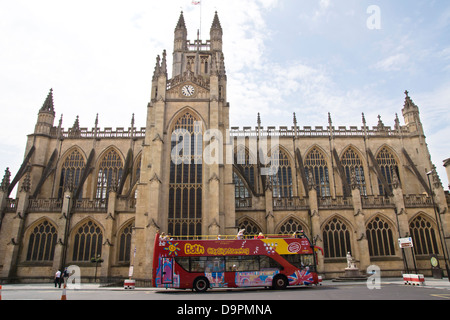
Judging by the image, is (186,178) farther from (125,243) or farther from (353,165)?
(353,165)

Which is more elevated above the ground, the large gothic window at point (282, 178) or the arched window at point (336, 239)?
the large gothic window at point (282, 178)

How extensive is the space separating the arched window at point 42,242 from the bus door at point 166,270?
711 inches

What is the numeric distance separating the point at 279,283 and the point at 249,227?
13.1m

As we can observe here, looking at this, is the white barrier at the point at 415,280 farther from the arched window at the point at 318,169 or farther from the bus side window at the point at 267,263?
the arched window at the point at 318,169

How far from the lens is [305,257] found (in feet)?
62.3

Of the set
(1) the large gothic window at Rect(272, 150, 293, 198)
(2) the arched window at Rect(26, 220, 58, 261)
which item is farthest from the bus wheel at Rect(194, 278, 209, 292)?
(1) the large gothic window at Rect(272, 150, 293, 198)

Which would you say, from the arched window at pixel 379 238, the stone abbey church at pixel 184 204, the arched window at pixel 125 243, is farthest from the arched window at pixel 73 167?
the arched window at pixel 379 238

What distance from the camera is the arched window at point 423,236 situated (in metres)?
32.0

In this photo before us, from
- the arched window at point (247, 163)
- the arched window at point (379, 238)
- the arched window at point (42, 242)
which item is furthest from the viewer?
the arched window at point (247, 163)

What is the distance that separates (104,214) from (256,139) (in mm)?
19066

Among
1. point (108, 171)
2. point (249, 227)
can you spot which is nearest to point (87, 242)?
point (108, 171)

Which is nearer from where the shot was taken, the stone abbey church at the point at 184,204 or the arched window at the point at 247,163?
the stone abbey church at the point at 184,204

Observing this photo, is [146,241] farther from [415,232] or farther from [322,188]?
[415,232]
